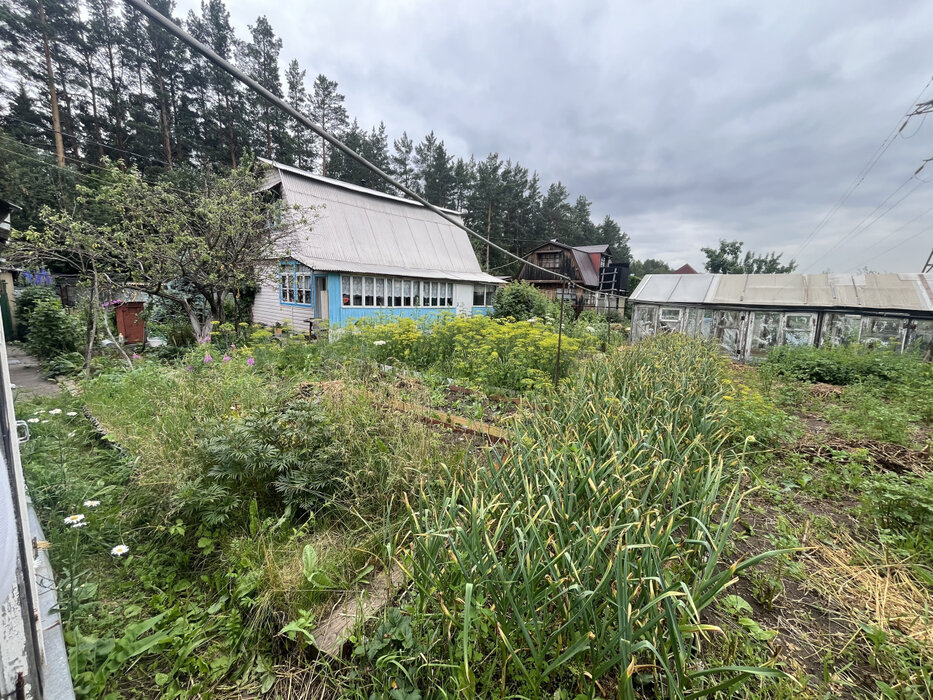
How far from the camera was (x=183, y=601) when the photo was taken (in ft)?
6.13

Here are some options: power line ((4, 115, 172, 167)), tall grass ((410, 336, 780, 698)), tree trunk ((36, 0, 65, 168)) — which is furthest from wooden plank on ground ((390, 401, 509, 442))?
power line ((4, 115, 172, 167))

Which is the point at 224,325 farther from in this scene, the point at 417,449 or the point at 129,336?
the point at 417,449

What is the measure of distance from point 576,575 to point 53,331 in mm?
10681

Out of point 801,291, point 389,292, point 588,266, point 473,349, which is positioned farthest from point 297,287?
point 588,266

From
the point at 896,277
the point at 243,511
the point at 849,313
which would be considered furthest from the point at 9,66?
the point at 896,277

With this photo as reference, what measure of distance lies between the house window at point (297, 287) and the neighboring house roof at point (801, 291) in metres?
12.5

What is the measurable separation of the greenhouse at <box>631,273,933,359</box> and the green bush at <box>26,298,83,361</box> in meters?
13.7

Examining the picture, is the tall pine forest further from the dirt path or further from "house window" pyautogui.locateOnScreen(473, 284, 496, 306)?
"house window" pyautogui.locateOnScreen(473, 284, 496, 306)

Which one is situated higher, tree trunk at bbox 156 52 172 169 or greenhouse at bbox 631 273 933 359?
tree trunk at bbox 156 52 172 169

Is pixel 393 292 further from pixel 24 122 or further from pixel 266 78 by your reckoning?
pixel 24 122

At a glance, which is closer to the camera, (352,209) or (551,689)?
(551,689)

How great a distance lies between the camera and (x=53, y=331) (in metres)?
7.33

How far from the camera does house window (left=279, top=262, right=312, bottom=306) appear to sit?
13.8 metres

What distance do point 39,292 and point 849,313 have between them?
2274cm
